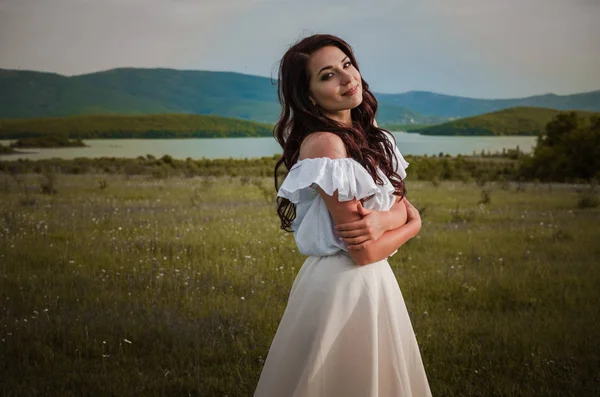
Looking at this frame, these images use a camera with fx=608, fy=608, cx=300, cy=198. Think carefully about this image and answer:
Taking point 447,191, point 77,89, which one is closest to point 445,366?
point 447,191

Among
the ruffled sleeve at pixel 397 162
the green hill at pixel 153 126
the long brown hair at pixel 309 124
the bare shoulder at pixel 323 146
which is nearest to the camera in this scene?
the bare shoulder at pixel 323 146

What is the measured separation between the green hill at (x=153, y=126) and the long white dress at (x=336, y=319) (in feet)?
77.9

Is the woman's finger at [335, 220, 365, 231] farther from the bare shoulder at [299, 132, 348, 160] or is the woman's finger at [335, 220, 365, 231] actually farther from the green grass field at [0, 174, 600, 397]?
the green grass field at [0, 174, 600, 397]

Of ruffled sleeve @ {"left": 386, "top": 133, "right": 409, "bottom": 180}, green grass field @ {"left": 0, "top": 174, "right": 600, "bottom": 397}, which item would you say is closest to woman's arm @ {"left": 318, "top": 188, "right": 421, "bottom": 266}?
ruffled sleeve @ {"left": 386, "top": 133, "right": 409, "bottom": 180}

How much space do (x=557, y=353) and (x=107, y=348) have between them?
3427mm

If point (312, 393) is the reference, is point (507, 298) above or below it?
below

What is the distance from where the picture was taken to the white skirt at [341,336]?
8.21 ft

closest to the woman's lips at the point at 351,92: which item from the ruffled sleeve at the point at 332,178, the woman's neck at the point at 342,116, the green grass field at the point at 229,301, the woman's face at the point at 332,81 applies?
the woman's face at the point at 332,81

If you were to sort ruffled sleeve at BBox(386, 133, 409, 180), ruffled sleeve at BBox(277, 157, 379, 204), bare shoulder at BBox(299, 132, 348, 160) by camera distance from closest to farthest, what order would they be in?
ruffled sleeve at BBox(277, 157, 379, 204), bare shoulder at BBox(299, 132, 348, 160), ruffled sleeve at BBox(386, 133, 409, 180)

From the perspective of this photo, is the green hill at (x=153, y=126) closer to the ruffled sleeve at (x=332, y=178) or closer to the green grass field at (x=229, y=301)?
the green grass field at (x=229, y=301)

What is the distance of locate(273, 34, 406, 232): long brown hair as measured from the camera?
248 centimetres

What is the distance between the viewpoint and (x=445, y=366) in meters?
4.35

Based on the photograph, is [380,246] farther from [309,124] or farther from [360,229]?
[309,124]

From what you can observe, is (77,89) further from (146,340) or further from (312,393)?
(312,393)
